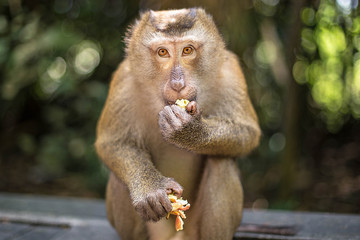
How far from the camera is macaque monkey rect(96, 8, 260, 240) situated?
2771 mm

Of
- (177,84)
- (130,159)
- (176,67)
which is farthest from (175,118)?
(130,159)

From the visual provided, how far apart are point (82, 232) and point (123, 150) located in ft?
4.54

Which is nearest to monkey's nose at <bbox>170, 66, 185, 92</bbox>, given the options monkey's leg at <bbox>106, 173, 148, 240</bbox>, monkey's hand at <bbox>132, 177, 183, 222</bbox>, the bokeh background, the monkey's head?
the monkey's head

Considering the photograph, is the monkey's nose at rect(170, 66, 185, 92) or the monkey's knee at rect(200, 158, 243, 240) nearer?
the monkey's nose at rect(170, 66, 185, 92)

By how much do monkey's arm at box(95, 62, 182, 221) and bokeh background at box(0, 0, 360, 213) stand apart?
7.81 ft

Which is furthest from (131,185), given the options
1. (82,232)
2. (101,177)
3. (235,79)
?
(101,177)

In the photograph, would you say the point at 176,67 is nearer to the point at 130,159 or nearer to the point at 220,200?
the point at 130,159

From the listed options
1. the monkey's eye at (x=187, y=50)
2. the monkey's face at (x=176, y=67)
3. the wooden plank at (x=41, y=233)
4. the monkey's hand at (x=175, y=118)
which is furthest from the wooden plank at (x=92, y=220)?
the monkey's eye at (x=187, y=50)

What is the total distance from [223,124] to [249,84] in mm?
3881

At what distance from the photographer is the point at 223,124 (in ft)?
10.2

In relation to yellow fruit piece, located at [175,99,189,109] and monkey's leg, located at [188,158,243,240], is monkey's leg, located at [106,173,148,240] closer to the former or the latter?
monkey's leg, located at [188,158,243,240]

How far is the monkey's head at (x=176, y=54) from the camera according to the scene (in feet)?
9.09

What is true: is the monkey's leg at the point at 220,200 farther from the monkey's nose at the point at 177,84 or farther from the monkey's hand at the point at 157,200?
the monkey's nose at the point at 177,84

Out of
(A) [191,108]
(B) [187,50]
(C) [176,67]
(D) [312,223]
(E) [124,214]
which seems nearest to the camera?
(A) [191,108]
